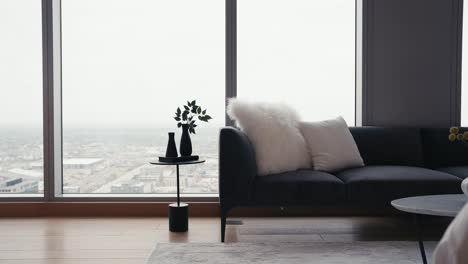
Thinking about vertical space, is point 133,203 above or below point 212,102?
below

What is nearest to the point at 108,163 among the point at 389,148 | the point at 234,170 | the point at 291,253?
the point at 234,170

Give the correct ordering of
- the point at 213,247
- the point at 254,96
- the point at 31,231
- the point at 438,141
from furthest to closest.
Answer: the point at 254,96 < the point at 438,141 < the point at 31,231 < the point at 213,247

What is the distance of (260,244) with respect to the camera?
10.5ft

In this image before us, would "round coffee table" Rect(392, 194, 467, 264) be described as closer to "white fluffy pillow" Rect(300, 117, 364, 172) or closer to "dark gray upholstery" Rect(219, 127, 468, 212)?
"dark gray upholstery" Rect(219, 127, 468, 212)

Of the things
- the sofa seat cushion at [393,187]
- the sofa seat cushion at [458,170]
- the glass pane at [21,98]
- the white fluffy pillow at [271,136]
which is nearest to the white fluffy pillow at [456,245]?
the sofa seat cushion at [393,187]

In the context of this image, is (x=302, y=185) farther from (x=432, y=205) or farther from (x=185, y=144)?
(x=432, y=205)

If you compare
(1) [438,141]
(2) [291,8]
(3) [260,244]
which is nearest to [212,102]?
(2) [291,8]

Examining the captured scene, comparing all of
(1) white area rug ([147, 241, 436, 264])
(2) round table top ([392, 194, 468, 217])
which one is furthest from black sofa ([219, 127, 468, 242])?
(2) round table top ([392, 194, 468, 217])

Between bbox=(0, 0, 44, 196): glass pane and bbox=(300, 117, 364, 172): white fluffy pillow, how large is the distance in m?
2.26

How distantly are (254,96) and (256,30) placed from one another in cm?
56

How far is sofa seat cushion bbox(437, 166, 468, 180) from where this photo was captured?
3.45m

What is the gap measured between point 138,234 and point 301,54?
6.72ft

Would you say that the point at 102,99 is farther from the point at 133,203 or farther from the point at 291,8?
the point at 291,8

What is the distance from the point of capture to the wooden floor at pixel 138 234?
9.86ft
